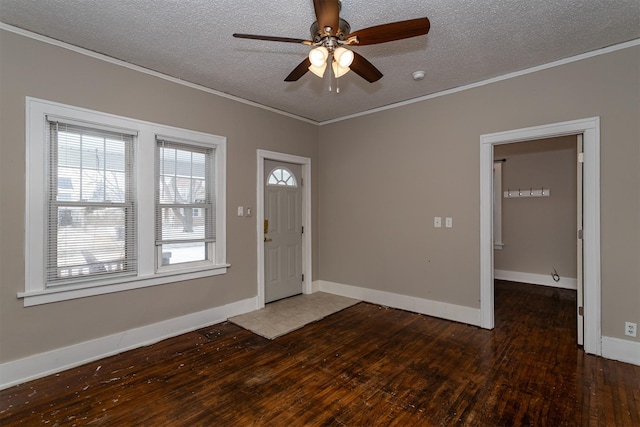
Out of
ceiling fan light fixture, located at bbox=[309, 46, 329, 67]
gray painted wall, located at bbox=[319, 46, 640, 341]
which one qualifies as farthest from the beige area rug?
ceiling fan light fixture, located at bbox=[309, 46, 329, 67]

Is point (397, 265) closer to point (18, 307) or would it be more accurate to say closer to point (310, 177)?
point (310, 177)

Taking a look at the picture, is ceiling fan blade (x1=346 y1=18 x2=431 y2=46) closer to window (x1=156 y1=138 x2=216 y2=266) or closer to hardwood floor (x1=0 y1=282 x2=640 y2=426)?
window (x1=156 y1=138 x2=216 y2=266)

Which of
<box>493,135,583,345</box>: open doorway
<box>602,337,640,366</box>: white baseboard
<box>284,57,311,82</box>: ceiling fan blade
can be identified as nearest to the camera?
<box>284,57,311,82</box>: ceiling fan blade

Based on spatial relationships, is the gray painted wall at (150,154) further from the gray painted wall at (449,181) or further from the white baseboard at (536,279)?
the white baseboard at (536,279)

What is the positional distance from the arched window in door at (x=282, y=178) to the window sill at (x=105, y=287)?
1461 millimetres

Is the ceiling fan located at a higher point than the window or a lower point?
higher

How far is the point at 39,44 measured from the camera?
2447 mm

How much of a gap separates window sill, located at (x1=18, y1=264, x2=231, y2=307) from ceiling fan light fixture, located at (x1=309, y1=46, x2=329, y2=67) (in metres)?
2.60

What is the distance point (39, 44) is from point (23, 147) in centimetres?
87

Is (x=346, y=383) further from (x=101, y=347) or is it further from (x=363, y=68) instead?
(x=363, y=68)

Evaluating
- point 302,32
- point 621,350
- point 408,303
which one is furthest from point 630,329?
point 302,32

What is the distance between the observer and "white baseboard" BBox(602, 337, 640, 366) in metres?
2.57

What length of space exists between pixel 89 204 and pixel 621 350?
4983 mm

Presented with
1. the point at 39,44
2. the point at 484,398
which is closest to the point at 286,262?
the point at 484,398
